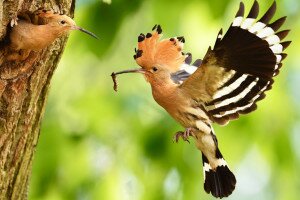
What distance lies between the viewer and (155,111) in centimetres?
572

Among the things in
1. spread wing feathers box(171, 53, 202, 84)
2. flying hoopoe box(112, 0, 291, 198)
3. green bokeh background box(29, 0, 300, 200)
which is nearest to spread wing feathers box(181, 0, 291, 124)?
flying hoopoe box(112, 0, 291, 198)

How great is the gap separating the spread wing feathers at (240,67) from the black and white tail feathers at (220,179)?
0.62 metres

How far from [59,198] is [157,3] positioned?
1.38 meters

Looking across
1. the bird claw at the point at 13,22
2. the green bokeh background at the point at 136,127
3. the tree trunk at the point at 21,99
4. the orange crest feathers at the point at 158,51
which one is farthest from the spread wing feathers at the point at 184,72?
the bird claw at the point at 13,22

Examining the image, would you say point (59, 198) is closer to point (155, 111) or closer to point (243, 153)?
point (155, 111)

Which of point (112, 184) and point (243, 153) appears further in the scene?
point (112, 184)

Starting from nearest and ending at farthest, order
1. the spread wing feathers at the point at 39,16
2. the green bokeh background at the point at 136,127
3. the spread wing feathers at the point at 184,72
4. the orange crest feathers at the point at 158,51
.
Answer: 1. the orange crest feathers at the point at 158,51
2. the spread wing feathers at the point at 39,16
3. the spread wing feathers at the point at 184,72
4. the green bokeh background at the point at 136,127

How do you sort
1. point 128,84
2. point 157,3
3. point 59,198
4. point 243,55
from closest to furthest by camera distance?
1. point 243,55
2. point 157,3
3. point 59,198
4. point 128,84

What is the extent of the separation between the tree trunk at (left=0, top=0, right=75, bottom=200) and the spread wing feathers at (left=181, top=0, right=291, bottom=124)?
1.96 feet

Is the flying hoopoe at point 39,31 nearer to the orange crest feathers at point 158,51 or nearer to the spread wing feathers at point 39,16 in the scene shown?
the spread wing feathers at point 39,16

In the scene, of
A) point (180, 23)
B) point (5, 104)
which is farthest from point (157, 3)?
point (5, 104)

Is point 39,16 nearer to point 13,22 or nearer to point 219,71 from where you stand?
point 13,22

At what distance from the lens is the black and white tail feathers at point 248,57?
397cm

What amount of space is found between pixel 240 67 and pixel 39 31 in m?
0.81
